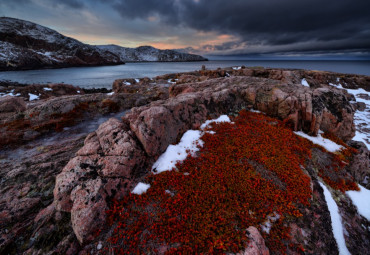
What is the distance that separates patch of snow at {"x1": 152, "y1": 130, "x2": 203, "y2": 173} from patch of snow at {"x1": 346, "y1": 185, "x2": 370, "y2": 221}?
12.1 meters

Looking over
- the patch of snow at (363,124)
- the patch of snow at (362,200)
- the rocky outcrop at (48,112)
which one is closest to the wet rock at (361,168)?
the patch of snow at (362,200)

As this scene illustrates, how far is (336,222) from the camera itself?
930 centimetres

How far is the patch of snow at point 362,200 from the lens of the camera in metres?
10.6

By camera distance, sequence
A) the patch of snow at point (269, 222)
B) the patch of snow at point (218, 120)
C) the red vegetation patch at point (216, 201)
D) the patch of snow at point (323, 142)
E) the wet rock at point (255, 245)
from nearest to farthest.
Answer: the wet rock at point (255, 245)
the red vegetation patch at point (216, 201)
the patch of snow at point (269, 222)
the patch of snow at point (218, 120)
the patch of snow at point (323, 142)

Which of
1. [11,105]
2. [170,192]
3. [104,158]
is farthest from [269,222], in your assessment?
[11,105]

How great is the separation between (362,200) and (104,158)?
61.9ft

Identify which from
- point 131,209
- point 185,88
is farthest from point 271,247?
point 185,88

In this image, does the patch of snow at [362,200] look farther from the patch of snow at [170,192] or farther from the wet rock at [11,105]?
the wet rock at [11,105]

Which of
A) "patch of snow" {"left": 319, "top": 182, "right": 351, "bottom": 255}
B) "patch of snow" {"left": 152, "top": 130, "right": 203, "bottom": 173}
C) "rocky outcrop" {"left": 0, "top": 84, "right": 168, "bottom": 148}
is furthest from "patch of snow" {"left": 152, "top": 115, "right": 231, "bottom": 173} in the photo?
"rocky outcrop" {"left": 0, "top": 84, "right": 168, "bottom": 148}

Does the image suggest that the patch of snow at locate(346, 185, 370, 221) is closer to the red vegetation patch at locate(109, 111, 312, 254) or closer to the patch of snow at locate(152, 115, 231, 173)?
the red vegetation patch at locate(109, 111, 312, 254)

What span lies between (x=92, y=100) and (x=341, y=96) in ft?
121

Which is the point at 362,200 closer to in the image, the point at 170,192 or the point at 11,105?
the point at 170,192

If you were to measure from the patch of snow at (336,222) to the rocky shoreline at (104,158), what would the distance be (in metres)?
0.44

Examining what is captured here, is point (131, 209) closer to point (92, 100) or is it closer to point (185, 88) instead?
point (185, 88)
